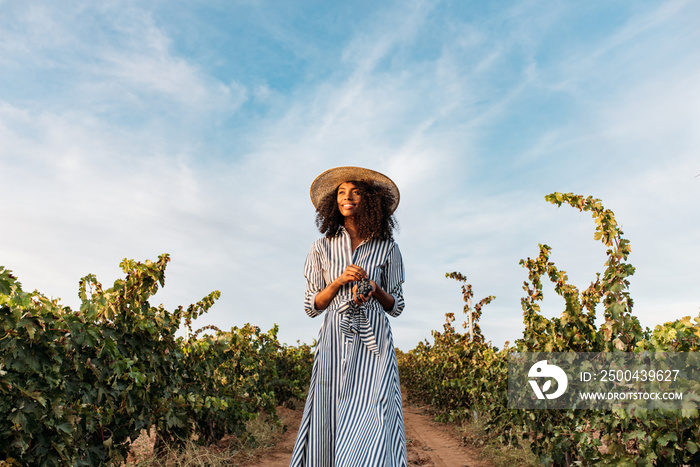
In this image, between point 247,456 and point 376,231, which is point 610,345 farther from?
point 247,456

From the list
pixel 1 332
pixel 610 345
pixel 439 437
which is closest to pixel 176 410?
pixel 1 332

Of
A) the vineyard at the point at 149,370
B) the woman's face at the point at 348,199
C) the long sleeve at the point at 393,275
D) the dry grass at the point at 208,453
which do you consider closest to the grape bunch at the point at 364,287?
the long sleeve at the point at 393,275

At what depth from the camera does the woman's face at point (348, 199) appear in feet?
9.97

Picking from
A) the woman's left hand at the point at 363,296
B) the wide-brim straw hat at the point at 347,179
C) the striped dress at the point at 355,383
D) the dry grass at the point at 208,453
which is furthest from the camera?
the dry grass at the point at 208,453

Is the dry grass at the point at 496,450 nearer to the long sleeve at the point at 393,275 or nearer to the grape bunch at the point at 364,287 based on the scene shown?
the long sleeve at the point at 393,275

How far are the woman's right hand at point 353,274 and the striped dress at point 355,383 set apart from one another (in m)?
0.12

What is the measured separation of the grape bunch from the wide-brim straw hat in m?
0.80

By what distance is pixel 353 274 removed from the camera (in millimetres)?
2635

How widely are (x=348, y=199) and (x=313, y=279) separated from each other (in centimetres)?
52

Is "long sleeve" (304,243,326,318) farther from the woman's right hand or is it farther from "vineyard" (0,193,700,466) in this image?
"vineyard" (0,193,700,466)

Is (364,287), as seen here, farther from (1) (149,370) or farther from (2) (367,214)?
(1) (149,370)

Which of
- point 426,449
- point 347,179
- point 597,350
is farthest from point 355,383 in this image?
point 426,449

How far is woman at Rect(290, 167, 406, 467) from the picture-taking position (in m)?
2.52

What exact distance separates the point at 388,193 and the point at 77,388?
2.34 metres
